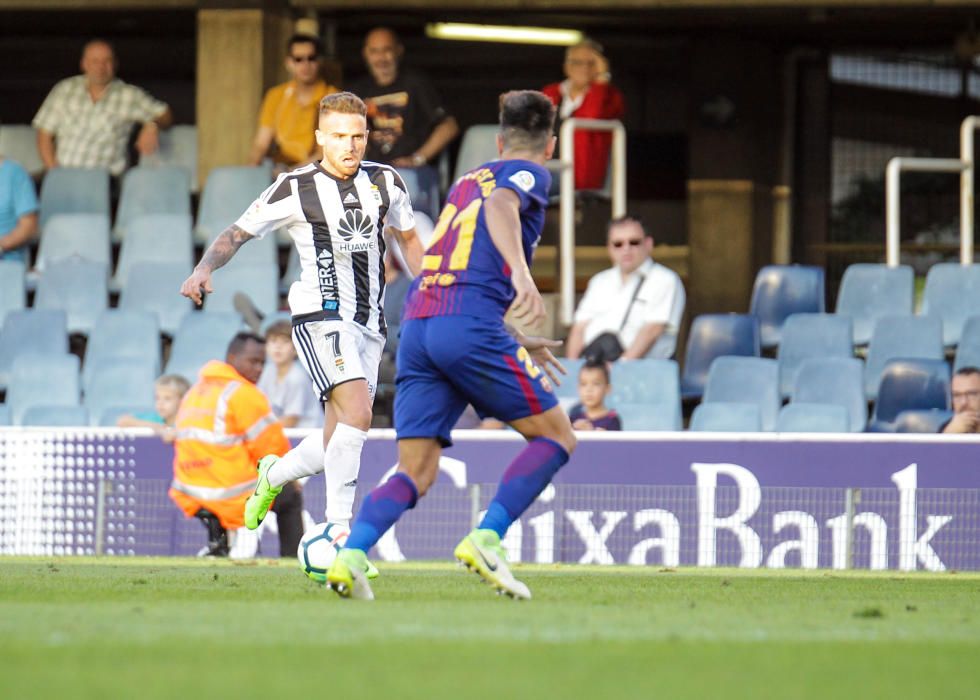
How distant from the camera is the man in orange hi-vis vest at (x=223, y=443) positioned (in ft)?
34.0

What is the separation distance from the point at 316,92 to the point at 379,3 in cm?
162

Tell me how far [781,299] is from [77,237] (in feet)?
18.3

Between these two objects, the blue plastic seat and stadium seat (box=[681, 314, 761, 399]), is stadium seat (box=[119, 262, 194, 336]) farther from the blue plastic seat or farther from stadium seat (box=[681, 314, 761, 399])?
the blue plastic seat

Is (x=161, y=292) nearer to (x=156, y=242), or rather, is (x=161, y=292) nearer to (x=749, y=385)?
(x=156, y=242)

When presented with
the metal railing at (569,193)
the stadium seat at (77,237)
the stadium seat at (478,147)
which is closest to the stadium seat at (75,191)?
the stadium seat at (77,237)

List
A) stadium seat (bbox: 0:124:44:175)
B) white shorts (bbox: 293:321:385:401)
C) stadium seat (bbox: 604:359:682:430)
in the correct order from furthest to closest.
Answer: stadium seat (bbox: 0:124:44:175)
stadium seat (bbox: 604:359:682:430)
white shorts (bbox: 293:321:385:401)

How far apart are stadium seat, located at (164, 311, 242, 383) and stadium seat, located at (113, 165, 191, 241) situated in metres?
2.11

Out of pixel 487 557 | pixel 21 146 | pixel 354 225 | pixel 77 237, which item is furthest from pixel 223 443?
pixel 21 146

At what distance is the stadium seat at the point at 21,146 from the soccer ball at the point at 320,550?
9.96 meters

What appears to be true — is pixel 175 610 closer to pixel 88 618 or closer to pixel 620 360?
pixel 88 618

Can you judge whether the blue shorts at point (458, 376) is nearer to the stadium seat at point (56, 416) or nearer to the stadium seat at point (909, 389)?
the stadium seat at point (909, 389)

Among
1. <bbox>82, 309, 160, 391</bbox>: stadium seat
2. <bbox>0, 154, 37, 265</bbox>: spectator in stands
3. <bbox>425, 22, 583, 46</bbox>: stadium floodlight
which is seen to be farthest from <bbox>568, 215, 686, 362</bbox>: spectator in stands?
<bbox>425, 22, 583, 46</bbox>: stadium floodlight

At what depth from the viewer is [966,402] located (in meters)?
11.0

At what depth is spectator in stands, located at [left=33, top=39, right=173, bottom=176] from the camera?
1503cm
